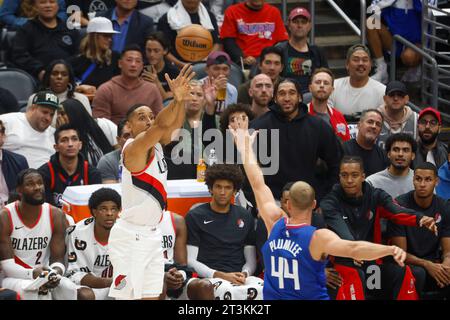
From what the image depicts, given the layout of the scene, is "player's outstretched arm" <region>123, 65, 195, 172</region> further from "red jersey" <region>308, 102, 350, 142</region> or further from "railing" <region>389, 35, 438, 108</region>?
"railing" <region>389, 35, 438, 108</region>

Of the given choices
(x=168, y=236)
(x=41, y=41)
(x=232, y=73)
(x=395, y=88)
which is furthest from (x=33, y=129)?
(x=395, y=88)

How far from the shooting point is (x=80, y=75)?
12922 mm

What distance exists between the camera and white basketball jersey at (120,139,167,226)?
8.84 m

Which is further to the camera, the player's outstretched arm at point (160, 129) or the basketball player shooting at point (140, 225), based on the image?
the basketball player shooting at point (140, 225)

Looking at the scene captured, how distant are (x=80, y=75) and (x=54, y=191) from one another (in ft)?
7.94

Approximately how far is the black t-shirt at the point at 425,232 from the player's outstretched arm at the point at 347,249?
289 centimetres

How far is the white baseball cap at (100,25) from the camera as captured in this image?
1262cm

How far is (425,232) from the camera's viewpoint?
10.9m

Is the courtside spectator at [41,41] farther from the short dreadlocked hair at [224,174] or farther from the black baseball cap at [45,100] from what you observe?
the short dreadlocked hair at [224,174]

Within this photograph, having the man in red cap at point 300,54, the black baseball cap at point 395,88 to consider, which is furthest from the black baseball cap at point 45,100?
the black baseball cap at point 395,88

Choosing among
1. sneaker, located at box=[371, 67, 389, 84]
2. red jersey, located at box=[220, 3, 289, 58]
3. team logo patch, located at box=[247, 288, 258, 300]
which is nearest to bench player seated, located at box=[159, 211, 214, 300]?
team logo patch, located at box=[247, 288, 258, 300]

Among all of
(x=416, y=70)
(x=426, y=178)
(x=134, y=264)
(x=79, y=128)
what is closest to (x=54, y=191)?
(x=79, y=128)

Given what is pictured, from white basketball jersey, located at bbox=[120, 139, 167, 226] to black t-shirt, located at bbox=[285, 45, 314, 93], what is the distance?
14.0 ft

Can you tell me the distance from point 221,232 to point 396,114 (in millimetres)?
2872
